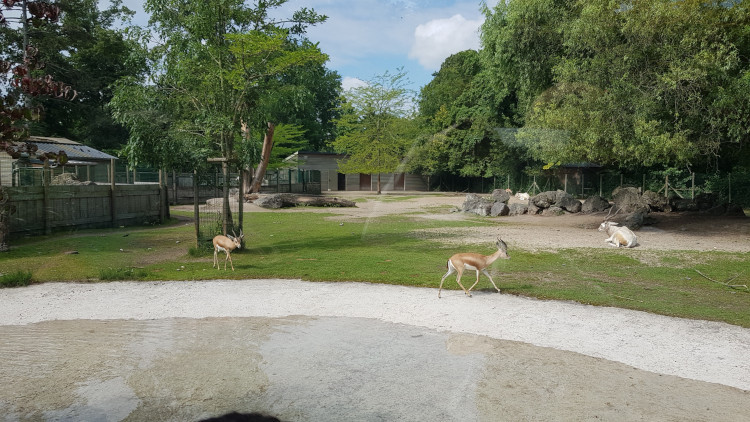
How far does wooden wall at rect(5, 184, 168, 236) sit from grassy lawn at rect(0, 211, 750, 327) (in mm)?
687

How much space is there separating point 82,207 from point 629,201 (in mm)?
21056

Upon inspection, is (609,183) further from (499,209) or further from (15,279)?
(15,279)

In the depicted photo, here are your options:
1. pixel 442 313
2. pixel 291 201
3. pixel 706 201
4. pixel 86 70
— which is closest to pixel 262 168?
pixel 291 201

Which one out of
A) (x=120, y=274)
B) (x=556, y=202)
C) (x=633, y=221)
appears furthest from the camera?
(x=556, y=202)

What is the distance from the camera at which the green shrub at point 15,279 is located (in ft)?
32.6

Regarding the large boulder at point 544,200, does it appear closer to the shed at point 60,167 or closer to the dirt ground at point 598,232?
the dirt ground at point 598,232

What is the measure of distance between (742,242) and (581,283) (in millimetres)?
8926

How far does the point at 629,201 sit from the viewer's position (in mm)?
22859

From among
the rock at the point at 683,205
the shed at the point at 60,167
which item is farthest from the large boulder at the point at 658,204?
the shed at the point at 60,167

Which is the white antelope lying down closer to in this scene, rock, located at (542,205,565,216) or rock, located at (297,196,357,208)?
rock, located at (542,205,565,216)

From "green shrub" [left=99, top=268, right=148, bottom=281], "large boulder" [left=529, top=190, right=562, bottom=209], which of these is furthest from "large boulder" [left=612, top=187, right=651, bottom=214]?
"green shrub" [left=99, top=268, right=148, bottom=281]

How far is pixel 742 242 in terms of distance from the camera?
15.7 metres

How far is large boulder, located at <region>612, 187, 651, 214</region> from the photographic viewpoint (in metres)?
22.2

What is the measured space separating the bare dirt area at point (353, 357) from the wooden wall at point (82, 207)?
25.1 ft
